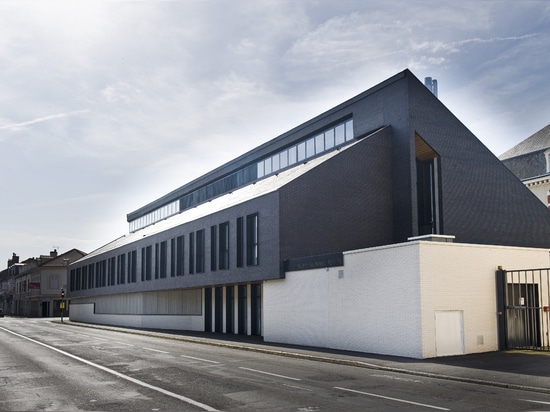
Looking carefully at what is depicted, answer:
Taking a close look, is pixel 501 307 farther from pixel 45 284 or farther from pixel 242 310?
pixel 45 284

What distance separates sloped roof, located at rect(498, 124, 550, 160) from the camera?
4612 centimetres

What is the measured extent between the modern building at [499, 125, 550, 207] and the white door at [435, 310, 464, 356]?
2355cm

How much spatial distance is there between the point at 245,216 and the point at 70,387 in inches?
803

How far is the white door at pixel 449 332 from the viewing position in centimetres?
2256

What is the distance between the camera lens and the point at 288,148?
142 feet

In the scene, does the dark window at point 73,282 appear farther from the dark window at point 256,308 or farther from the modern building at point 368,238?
the dark window at point 256,308

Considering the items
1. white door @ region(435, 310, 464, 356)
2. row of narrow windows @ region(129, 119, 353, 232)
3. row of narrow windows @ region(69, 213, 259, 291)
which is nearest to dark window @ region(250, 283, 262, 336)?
row of narrow windows @ region(69, 213, 259, 291)

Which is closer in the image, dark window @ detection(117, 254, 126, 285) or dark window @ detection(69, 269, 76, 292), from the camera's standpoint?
dark window @ detection(117, 254, 126, 285)

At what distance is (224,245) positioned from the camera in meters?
38.1

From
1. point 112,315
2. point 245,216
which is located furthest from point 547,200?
point 112,315

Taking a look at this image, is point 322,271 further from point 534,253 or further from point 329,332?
point 534,253

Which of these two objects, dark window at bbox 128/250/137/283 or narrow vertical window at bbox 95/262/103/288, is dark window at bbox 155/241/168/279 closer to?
dark window at bbox 128/250/137/283

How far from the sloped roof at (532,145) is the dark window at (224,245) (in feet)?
80.1

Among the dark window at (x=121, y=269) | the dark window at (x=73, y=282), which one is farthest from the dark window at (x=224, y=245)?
the dark window at (x=73, y=282)
